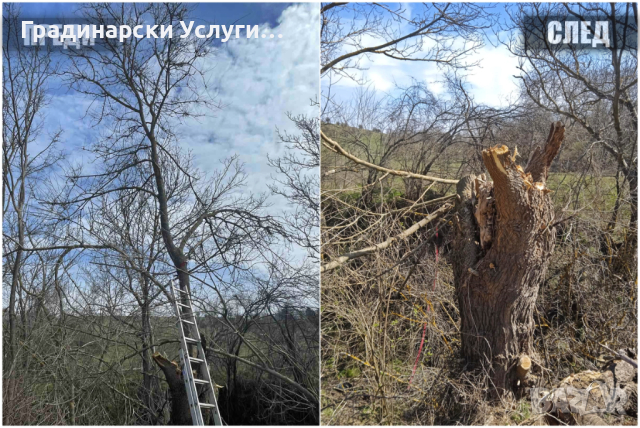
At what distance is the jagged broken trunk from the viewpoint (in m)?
3.76

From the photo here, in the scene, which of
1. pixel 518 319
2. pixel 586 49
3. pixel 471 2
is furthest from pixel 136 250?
pixel 586 49

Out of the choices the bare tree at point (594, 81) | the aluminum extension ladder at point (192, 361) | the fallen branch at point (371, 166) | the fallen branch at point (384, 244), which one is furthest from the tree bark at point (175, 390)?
the bare tree at point (594, 81)

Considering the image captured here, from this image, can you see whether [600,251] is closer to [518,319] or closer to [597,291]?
[597,291]

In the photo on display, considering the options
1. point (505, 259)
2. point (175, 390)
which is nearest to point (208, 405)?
point (175, 390)

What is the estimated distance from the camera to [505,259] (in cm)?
390

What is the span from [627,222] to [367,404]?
283 centimetres

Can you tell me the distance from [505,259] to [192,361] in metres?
2.38

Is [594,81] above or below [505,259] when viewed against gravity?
above

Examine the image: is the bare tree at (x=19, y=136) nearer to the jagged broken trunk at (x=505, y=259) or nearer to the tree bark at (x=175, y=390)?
the tree bark at (x=175, y=390)

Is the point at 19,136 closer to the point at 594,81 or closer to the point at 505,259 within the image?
the point at 505,259

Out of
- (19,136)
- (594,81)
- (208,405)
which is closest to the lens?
(208,405)

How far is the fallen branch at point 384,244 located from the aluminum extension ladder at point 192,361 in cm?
104

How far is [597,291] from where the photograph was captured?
4617 millimetres

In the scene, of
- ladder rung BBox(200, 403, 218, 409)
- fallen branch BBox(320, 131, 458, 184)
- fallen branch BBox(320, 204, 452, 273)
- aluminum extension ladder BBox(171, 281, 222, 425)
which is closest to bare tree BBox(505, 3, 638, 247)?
fallen branch BBox(320, 131, 458, 184)
